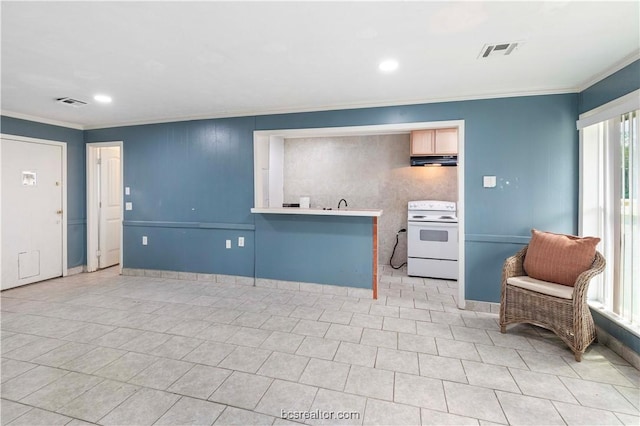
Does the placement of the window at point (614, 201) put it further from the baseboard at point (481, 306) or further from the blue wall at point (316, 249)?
the blue wall at point (316, 249)

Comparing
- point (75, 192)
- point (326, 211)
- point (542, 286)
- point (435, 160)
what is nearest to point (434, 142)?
point (435, 160)

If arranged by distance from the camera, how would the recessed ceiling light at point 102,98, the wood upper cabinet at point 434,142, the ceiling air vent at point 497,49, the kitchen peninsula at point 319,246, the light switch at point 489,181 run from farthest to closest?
the wood upper cabinet at point 434,142 → the kitchen peninsula at point 319,246 → the recessed ceiling light at point 102,98 → the light switch at point 489,181 → the ceiling air vent at point 497,49

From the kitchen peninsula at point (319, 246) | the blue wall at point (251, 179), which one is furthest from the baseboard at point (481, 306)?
the kitchen peninsula at point (319, 246)

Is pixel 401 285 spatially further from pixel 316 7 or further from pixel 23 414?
pixel 23 414

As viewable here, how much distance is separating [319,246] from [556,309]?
8.22ft

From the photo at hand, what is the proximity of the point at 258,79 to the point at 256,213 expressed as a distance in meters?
1.84

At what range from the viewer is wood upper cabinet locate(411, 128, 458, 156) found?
469cm

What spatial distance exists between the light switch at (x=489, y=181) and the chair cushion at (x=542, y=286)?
1033mm

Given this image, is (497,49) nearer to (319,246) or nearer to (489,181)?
(489,181)

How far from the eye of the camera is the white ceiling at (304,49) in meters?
1.83

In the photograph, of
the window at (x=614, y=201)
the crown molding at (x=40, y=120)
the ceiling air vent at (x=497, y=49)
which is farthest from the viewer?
the crown molding at (x=40, y=120)

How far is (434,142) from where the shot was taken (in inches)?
188

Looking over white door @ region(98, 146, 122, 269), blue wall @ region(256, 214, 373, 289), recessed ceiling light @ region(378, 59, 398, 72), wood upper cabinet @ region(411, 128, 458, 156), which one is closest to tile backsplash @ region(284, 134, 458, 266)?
wood upper cabinet @ region(411, 128, 458, 156)

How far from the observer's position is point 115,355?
Answer: 7.90 feet
